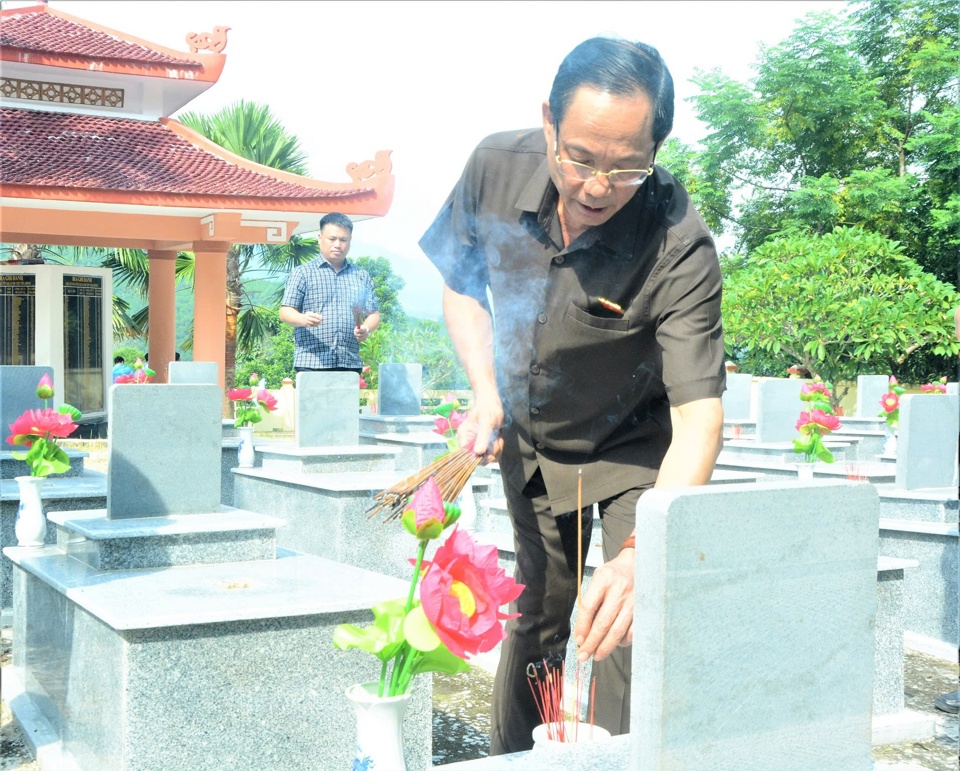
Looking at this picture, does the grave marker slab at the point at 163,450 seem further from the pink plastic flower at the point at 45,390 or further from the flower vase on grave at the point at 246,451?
the flower vase on grave at the point at 246,451

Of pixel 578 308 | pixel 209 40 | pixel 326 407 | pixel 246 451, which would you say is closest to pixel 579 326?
pixel 578 308

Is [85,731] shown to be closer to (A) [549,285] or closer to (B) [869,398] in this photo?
(A) [549,285]

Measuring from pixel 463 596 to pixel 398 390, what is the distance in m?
8.63

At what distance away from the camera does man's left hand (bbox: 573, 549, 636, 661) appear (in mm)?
1601

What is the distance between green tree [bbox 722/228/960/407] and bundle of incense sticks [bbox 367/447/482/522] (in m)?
14.6

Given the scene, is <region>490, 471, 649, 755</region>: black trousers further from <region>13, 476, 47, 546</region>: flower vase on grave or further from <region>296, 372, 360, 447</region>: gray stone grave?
<region>296, 372, 360, 447</region>: gray stone grave

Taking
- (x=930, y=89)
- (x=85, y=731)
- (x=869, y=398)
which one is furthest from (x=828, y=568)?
(x=930, y=89)

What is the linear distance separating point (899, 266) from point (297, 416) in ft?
47.3

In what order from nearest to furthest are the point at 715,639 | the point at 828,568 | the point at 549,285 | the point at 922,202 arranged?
Result: 1. the point at 715,639
2. the point at 828,568
3. the point at 549,285
4. the point at 922,202

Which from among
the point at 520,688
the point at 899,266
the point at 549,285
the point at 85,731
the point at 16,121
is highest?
the point at 16,121

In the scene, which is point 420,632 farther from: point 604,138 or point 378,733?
point 604,138

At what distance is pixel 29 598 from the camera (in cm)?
404

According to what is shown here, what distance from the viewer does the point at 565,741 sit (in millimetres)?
1759

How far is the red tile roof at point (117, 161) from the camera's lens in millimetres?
11758
